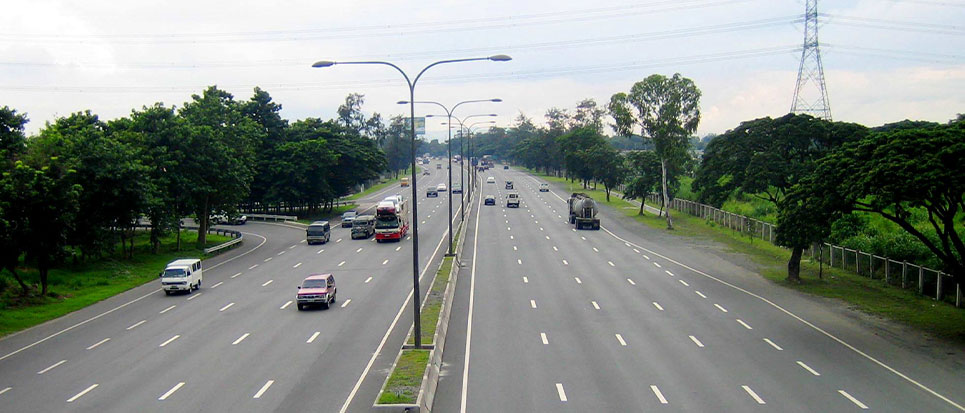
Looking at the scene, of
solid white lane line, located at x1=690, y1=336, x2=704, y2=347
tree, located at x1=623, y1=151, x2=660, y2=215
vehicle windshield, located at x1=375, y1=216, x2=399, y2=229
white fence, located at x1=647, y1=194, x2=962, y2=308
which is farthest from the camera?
tree, located at x1=623, y1=151, x2=660, y2=215

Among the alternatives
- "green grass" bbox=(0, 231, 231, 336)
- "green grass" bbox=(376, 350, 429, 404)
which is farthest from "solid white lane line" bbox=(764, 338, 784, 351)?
"green grass" bbox=(0, 231, 231, 336)

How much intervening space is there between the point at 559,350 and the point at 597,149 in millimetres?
85481

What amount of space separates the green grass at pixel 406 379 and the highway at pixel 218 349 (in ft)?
2.61

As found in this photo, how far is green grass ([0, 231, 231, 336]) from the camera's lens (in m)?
37.4

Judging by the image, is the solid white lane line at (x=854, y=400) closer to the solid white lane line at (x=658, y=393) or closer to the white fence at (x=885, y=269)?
the solid white lane line at (x=658, y=393)

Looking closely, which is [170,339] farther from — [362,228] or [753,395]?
[362,228]

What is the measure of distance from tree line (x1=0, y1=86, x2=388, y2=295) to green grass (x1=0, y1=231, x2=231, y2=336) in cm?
122

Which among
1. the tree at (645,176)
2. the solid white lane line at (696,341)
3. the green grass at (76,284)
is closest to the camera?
the solid white lane line at (696,341)

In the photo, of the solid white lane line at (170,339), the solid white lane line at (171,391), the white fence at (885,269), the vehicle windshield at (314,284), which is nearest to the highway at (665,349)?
the white fence at (885,269)

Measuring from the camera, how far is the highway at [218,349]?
73.3 ft

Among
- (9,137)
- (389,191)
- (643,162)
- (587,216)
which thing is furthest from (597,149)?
(9,137)

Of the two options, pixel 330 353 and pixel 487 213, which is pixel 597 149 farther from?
pixel 330 353

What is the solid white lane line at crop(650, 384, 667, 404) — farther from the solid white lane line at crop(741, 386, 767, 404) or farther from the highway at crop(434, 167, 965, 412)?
the solid white lane line at crop(741, 386, 767, 404)

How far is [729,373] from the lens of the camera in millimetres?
24734
